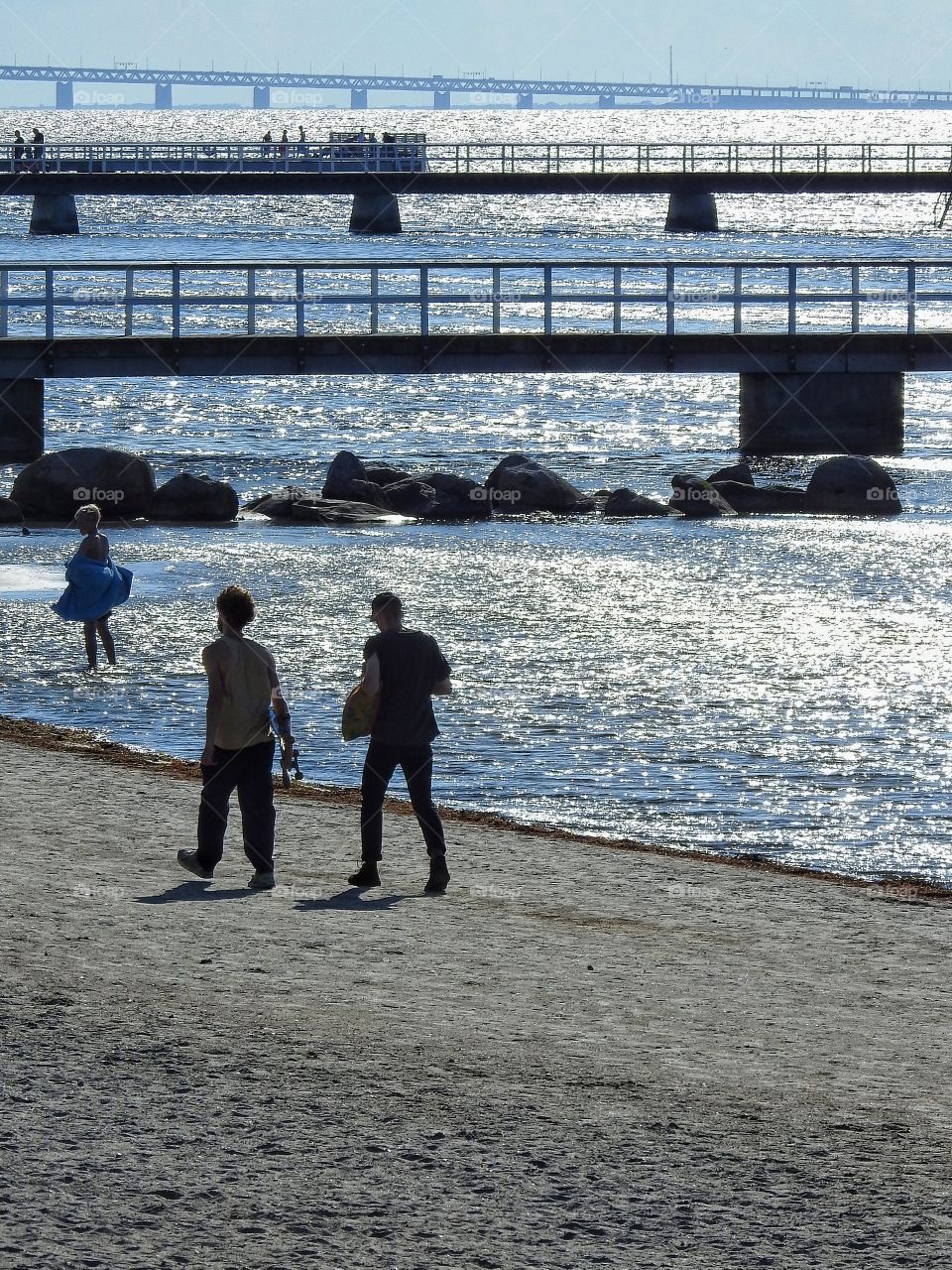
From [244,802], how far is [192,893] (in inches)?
19.7

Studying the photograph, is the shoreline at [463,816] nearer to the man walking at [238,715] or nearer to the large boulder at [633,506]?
the man walking at [238,715]

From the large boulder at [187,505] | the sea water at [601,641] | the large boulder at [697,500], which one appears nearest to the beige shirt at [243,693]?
the sea water at [601,641]

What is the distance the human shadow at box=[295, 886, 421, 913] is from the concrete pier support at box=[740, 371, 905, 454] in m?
25.9

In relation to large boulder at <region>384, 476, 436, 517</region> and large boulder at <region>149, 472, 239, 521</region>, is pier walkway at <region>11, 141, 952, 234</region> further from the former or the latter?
large boulder at <region>149, 472, 239, 521</region>

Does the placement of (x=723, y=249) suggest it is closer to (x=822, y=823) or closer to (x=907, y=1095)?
(x=822, y=823)

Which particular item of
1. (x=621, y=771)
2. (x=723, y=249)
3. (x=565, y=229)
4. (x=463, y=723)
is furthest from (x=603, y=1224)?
(x=565, y=229)

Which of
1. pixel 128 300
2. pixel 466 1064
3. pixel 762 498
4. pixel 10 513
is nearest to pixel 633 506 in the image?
pixel 762 498

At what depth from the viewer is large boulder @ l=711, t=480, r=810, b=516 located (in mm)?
29250

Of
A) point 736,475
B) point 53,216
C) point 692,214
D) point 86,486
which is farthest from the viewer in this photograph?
point 692,214

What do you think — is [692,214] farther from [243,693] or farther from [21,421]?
[243,693]

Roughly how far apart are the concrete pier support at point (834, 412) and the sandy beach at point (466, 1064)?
24.7 m

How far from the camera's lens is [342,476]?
2975cm

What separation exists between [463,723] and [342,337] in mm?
17397

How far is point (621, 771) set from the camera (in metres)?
14.0
